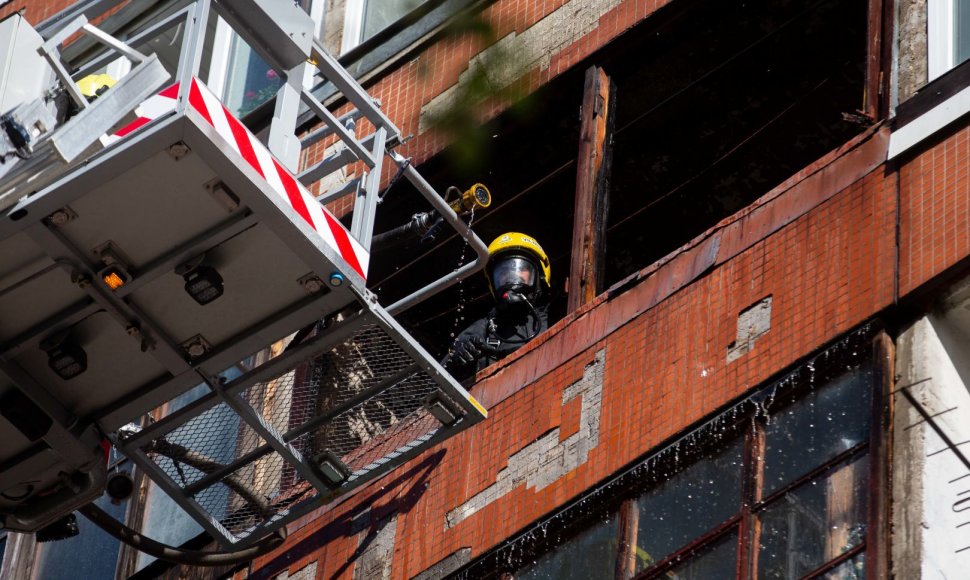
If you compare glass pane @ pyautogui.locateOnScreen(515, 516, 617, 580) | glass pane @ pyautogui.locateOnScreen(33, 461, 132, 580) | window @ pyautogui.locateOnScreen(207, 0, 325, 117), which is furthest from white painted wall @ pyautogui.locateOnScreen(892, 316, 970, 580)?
window @ pyautogui.locateOnScreen(207, 0, 325, 117)

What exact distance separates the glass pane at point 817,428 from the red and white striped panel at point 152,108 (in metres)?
3.10

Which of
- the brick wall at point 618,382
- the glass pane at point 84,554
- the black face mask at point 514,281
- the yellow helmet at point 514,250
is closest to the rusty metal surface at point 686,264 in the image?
the brick wall at point 618,382

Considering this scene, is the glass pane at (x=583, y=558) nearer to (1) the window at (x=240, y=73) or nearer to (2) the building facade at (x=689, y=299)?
(2) the building facade at (x=689, y=299)

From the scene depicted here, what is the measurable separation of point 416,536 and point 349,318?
6.66 feet

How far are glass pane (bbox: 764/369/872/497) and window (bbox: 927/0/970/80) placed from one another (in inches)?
66.2

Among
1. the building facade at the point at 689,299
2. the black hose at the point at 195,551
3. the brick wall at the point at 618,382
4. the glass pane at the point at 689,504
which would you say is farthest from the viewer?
the black hose at the point at 195,551

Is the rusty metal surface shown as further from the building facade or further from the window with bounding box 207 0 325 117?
the window with bounding box 207 0 325 117

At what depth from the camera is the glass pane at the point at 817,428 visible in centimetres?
818

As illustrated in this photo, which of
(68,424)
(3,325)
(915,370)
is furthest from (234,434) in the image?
(915,370)

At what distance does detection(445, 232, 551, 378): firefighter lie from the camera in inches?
472

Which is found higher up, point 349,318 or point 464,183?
point 464,183

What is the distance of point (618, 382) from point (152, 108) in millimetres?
2771

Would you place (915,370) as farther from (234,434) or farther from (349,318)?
(234,434)

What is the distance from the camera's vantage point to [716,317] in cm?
932
